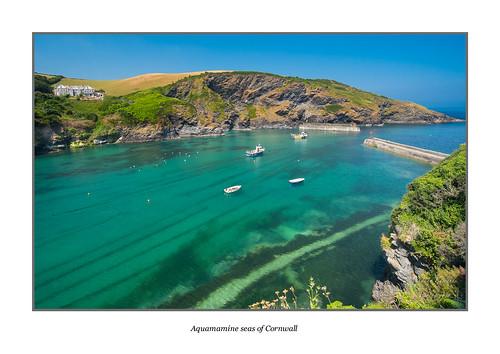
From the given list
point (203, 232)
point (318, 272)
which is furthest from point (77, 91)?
point (318, 272)

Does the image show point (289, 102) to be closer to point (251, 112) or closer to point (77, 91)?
point (251, 112)

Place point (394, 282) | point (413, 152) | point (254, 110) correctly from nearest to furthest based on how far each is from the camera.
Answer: point (394, 282), point (413, 152), point (254, 110)

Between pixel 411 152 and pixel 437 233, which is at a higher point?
pixel 411 152

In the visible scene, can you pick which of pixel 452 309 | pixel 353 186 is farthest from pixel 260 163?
pixel 452 309

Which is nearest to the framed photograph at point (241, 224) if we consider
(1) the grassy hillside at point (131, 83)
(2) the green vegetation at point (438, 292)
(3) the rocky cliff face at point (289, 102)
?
(2) the green vegetation at point (438, 292)

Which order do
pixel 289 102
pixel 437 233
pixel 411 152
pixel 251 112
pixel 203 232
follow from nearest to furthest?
pixel 437 233 < pixel 203 232 < pixel 411 152 < pixel 251 112 < pixel 289 102

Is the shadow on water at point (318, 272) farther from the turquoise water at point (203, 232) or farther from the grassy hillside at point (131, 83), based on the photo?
the grassy hillside at point (131, 83)
